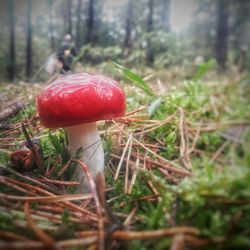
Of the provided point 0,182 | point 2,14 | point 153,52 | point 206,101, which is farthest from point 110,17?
point 0,182

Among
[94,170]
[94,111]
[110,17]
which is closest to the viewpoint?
[94,111]

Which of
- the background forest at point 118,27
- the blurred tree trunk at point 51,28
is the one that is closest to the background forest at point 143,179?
the background forest at point 118,27

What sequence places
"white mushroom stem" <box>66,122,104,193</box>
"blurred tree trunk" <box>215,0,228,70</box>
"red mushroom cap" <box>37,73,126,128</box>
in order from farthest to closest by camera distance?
"blurred tree trunk" <box>215,0,228,70</box> < "white mushroom stem" <box>66,122,104,193</box> < "red mushroom cap" <box>37,73,126,128</box>

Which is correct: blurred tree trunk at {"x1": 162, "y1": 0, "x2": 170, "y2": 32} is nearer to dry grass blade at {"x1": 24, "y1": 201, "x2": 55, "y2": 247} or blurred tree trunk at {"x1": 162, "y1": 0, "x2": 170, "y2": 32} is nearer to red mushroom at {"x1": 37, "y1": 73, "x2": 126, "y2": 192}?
red mushroom at {"x1": 37, "y1": 73, "x2": 126, "y2": 192}

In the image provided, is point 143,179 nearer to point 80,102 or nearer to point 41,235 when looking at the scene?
point 80,102

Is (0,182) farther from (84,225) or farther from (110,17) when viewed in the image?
(110,17)

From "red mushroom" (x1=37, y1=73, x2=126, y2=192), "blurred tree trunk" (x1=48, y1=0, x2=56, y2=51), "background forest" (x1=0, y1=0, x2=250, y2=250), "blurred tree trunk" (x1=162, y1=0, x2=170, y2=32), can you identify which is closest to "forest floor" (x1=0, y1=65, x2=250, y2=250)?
"background forest" (x1=0, y1=0, x2=250, y2=250)

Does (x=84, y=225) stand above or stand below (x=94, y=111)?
below
